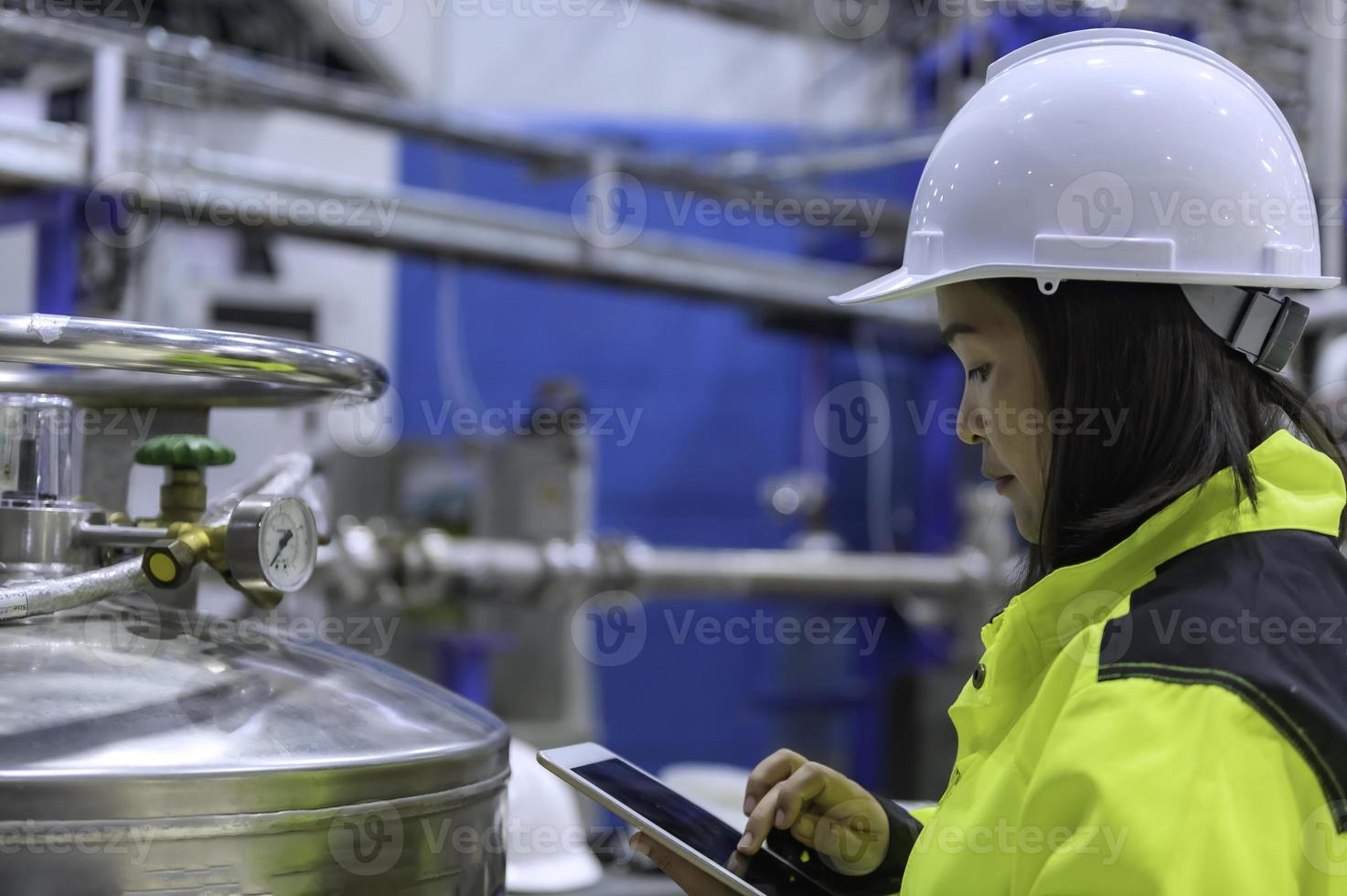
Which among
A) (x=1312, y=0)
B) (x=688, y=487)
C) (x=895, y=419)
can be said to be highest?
(x=1312, y=0)

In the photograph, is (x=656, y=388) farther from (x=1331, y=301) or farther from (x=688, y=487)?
(x=1331, y=301)

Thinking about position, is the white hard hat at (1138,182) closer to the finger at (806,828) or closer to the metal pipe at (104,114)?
the finger at (806,828)

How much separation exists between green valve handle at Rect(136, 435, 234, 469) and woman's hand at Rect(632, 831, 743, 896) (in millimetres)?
353

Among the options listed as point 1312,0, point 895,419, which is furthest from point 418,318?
point 1312,0

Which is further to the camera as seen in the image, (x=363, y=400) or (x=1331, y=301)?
(x=1331, y=301)

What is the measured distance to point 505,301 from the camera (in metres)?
3.64

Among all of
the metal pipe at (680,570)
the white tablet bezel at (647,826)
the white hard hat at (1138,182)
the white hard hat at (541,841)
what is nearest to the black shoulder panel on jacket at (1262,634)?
the white hard hat at (1138,182)

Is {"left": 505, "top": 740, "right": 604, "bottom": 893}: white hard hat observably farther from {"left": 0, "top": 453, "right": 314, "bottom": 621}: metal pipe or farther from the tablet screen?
{"left": 0, "top": 453, "right": 314, "bottom": 621}: metal pipe

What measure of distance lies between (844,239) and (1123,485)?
2.78m

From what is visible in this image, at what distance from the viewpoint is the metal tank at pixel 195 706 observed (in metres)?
0.55

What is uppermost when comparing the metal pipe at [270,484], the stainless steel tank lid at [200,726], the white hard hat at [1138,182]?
the white hard hat at [1138,182]

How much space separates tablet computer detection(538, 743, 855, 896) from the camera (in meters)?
0.68

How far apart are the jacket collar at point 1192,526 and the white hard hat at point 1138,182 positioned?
0.21 feet

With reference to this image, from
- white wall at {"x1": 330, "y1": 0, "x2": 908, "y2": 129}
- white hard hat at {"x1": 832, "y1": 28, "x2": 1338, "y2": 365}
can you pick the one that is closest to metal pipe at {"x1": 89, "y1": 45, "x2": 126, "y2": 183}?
white hard hat at {"x1": 832, "y1": 28, "x2": 1338, "y2": 365}
